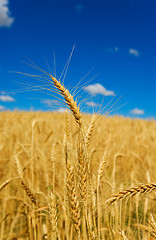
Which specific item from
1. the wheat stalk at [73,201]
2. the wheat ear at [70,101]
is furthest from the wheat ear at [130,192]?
the wheat ear at [70,101]

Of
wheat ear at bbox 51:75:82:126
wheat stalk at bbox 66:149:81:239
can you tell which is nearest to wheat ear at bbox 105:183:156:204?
wheat stalk at bbox 66:149:81:239

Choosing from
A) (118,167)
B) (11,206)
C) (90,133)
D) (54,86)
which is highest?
(54,86)

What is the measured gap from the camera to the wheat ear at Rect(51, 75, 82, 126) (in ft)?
3.24

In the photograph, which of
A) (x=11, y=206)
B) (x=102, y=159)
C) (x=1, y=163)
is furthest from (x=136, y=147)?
(x=102, y=159)

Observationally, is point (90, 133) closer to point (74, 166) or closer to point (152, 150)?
point (74, 166)

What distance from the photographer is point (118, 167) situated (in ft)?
16.8

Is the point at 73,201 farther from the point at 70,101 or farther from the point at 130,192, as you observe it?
the point at 70,101

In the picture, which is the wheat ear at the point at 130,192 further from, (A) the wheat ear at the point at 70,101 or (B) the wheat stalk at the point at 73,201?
(A) the wheat ear at the point at 70,101

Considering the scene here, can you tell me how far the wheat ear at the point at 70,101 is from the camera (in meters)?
0.99

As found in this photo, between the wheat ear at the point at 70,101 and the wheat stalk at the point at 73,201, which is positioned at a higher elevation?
the wheat ear at the point at 70,101

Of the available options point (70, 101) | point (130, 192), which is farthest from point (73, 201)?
point (70, 101)

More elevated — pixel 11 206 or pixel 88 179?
pixel 88 179

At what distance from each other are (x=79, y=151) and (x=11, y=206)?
1.91 meters

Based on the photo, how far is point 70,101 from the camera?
1.01 meters
